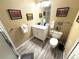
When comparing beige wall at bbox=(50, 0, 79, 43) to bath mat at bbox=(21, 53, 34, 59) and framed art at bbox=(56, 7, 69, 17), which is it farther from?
bath mat at bbox=(21, 53, 34, 59)

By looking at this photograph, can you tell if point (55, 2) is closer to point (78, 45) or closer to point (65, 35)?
point (65, 35)

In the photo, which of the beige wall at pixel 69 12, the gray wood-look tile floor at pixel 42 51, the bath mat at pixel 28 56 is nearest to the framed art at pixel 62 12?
the beige wall at pixel 69 12

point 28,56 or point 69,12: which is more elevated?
point 69,12

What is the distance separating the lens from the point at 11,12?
165 cm

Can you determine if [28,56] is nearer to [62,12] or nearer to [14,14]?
[14,14]

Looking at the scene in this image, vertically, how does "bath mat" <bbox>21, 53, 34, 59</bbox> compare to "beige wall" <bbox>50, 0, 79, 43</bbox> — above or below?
below

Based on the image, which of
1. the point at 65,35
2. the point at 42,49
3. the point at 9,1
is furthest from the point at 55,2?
the point at 42,49

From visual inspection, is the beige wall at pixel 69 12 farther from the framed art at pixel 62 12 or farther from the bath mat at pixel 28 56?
the bath mat at pixel 28 56

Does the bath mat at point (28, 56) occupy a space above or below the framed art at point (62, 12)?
below

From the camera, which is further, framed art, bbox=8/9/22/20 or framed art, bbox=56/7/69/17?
framed art, bbox=56/7/69/17

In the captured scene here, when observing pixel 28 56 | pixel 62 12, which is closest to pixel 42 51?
pixel 28 56

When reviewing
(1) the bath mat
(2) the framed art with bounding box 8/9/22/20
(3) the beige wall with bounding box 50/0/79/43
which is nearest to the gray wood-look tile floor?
(1) the bath mat

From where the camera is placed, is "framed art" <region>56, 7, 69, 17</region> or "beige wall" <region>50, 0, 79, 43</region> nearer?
"beige wall" <region>50, 0, 79, 43</region>

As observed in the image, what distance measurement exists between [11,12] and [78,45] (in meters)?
1.98
